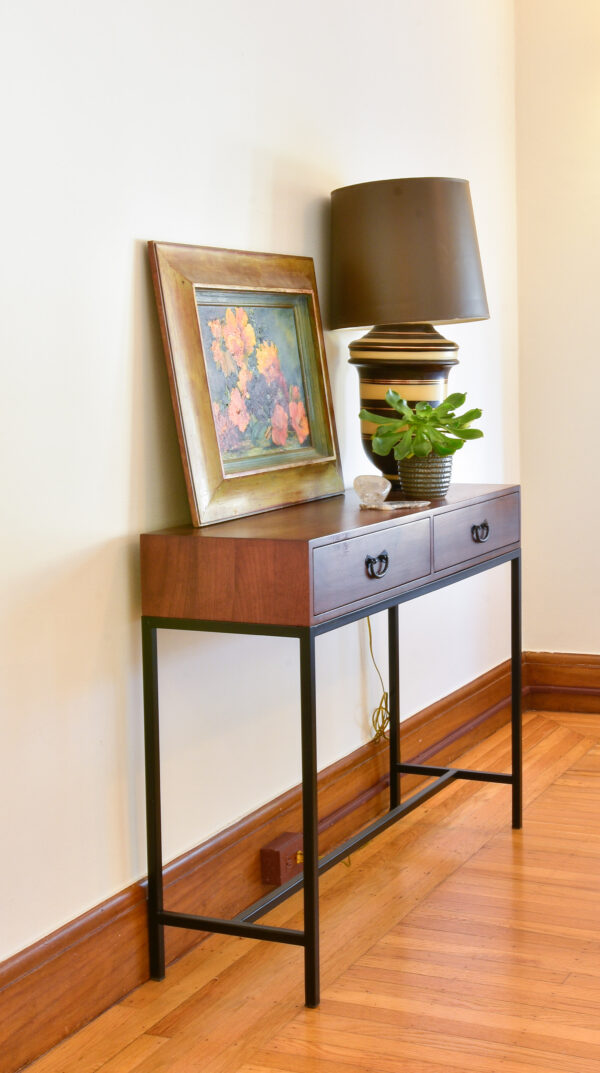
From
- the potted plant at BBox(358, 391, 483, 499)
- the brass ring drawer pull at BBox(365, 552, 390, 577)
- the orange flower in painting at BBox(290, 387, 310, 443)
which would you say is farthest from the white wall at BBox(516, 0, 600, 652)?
the brass ring drawer pull at BBox(365, 552, 390, 577)

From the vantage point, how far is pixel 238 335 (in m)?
2.60

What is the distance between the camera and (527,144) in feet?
14.7

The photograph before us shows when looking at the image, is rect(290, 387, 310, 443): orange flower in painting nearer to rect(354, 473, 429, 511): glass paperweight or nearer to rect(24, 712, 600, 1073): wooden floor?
rect(354, 473, 429, 511): glass paperweight

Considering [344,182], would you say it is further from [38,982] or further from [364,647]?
[38,982]

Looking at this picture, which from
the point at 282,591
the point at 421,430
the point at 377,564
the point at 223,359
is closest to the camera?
the point at 282,591

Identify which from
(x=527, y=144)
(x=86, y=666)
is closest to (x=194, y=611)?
(x=86, y=666)

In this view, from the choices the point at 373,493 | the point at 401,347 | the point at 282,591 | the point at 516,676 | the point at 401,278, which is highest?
the point at 401,278

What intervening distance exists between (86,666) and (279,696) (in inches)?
30.2

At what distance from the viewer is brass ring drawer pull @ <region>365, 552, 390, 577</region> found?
2.39 metres

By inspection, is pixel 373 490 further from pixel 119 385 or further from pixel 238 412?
pixel 119 385

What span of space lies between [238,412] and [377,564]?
1.48ft

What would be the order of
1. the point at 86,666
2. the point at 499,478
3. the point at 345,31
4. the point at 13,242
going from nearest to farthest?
the point at 13,242 → the point at 86,666 → the point at 345,31 → the point at 499,478

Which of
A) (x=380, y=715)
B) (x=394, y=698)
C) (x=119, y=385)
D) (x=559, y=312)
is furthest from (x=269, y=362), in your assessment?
(x=559, y=312)

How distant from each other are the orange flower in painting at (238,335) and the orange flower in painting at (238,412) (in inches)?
3.0
